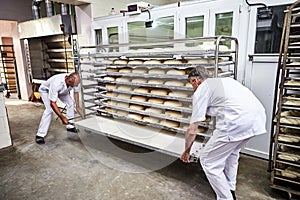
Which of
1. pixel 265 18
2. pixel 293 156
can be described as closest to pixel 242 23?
pixel 265 18

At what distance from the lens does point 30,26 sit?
546 cm

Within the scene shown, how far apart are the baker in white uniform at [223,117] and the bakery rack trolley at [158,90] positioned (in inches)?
11.8

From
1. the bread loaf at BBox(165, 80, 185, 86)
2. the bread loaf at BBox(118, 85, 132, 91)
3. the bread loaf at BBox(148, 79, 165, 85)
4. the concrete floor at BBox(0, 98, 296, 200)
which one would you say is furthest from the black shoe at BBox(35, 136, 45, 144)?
the bread loaf at BBox(165, 80, 185, 86)

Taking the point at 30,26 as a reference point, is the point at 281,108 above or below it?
below

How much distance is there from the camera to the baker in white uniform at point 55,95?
10.3 feet

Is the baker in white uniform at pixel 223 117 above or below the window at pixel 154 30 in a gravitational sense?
below

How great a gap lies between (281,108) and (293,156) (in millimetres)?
454

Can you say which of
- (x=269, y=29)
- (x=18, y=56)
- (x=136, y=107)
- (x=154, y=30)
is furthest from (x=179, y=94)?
(x=18, y=56)

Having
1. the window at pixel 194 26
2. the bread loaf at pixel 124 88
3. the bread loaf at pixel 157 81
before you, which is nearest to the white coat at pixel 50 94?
the bread loaf at pixel 124 88

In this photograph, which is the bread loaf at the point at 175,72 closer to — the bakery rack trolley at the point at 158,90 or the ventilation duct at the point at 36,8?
the bakery rack trolley at the point at 158,90

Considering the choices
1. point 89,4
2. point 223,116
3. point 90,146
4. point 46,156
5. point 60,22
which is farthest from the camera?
point 60,22

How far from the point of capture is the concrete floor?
2.10 m

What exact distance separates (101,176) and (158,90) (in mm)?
1225

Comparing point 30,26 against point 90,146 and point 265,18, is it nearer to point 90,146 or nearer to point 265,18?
point 90,146
